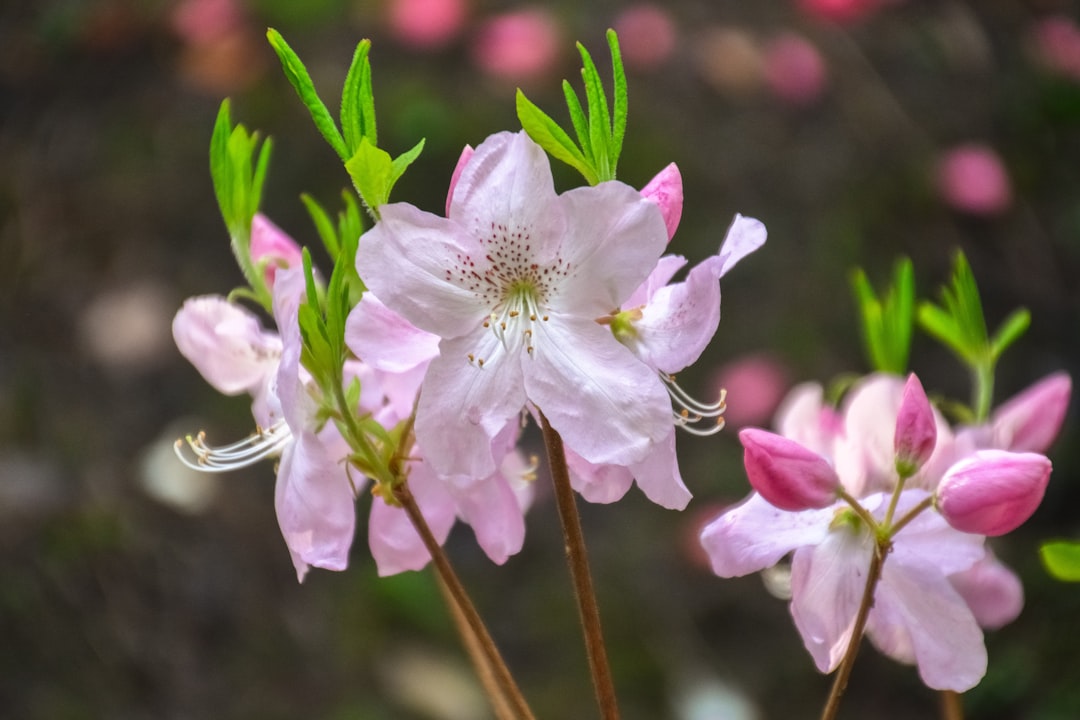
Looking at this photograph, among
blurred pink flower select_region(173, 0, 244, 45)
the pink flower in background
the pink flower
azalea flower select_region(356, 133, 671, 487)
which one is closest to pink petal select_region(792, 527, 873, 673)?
the pink flower

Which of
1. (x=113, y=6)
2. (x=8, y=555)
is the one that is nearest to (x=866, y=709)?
(x=8, y=555)

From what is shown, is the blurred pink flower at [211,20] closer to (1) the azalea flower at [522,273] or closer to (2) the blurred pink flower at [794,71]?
(2) the blurred pink flower at [794,71]

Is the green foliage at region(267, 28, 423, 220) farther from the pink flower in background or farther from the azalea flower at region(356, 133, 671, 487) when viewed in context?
the pink flower in background

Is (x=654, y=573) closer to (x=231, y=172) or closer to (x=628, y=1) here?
(x=628, y=1)

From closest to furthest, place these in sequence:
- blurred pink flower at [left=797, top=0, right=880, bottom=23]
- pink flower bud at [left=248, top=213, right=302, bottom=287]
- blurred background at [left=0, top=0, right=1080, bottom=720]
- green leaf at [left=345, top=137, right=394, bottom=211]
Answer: green leaf at [left=345, top=137, right=394, bottom=211] < pink flower bud at [left=248, top=213, right=302, bottom=287] < blurred background at [left=0, top=0, right=1080, bottom=720] < blurred pink flower at [left=797, top=0, right=880, bottom=23]

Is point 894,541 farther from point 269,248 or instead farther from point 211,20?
point 211,20

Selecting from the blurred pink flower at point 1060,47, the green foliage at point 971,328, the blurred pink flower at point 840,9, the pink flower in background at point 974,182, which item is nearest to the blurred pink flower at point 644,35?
the blurred pink flower at point 840,9

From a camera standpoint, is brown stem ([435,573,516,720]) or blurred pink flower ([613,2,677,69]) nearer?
brown stem ([435,573,516,720])
